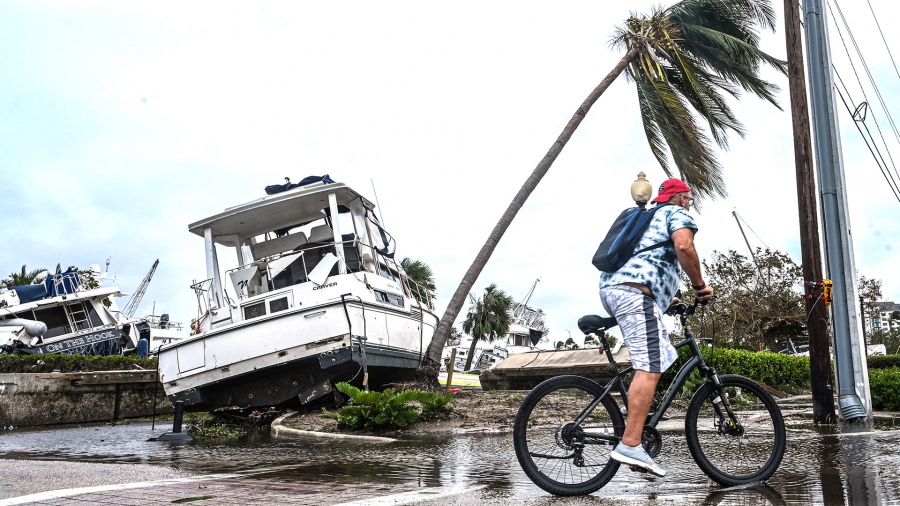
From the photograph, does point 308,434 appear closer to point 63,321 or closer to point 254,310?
point 254,310

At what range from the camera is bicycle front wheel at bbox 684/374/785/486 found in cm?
403

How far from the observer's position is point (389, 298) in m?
14.2

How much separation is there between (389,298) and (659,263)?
1049cm

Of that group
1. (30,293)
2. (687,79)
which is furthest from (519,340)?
(687,79)

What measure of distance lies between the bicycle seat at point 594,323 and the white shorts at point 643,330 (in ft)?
0.25

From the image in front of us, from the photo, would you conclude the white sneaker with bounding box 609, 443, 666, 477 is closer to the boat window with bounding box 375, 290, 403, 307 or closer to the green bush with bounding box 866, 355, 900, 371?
the boat window with bounding box 375, 290, 403, 307

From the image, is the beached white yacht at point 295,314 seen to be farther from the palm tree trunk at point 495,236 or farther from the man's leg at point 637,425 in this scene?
the man's leg at point 637,425

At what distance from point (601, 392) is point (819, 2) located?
7.09 meters

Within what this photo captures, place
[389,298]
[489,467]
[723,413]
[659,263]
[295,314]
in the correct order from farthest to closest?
1. [389,298]
2. [295,314]
3. [489,467]
4. [723,413]
5. [659,263]

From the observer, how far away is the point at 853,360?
8.05m

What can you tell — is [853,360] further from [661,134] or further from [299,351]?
[661,134]

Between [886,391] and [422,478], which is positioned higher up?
[886,391]

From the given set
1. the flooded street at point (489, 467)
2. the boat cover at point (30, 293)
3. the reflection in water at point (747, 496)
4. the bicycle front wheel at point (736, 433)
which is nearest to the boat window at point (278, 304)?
the flooded street at point (489, 467)

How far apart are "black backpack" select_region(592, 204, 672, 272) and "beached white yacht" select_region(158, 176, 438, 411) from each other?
298 inches
